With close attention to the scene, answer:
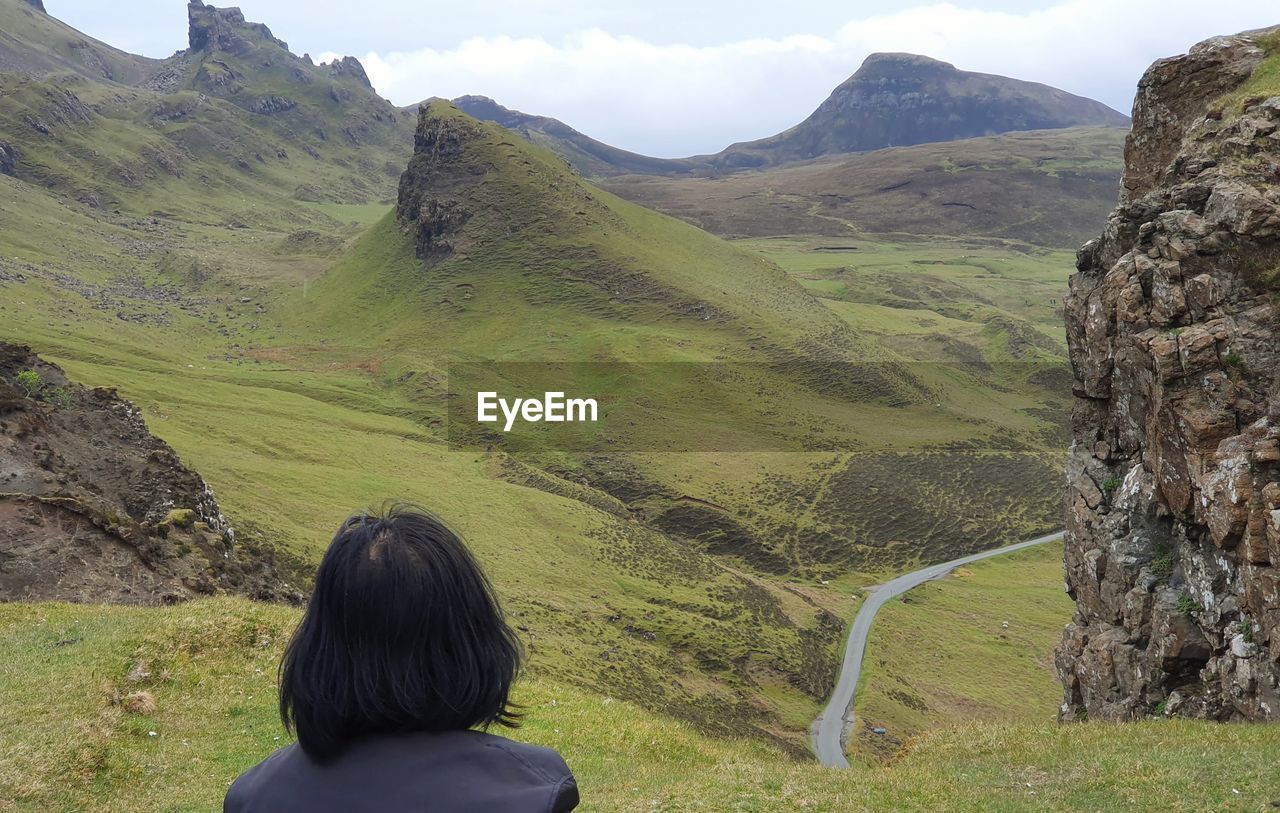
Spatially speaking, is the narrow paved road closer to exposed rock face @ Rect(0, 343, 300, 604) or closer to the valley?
the valley

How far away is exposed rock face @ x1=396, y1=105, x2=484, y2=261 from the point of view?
173625 millimetres

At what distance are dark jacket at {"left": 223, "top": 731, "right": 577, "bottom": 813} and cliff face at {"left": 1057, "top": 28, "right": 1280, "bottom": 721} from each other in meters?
21.8

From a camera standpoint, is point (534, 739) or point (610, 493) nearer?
point (534, 739)

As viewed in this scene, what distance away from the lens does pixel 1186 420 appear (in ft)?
80.3

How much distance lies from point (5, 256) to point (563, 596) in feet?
458

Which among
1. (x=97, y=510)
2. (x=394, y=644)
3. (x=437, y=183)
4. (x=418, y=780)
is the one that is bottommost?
(x=97, y=510)

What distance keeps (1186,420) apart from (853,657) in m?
53.7

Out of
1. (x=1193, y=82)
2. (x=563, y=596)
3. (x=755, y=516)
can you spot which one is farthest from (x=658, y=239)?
(x=1193, y=82)

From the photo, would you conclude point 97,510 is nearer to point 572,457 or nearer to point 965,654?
point 965,654

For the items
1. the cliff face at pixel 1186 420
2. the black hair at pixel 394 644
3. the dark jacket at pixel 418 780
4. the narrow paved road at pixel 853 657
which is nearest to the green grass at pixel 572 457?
the narrow paved road at pixel 853 657

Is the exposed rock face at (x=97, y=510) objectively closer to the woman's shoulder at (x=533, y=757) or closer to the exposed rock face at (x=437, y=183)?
the woman's shoulder at (x=533, y=757)

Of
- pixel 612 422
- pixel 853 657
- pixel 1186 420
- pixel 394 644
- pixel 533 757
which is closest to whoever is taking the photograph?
pixel 533 757

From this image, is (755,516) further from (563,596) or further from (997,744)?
(997,744)

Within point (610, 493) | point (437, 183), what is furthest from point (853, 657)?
point (437, 183)
